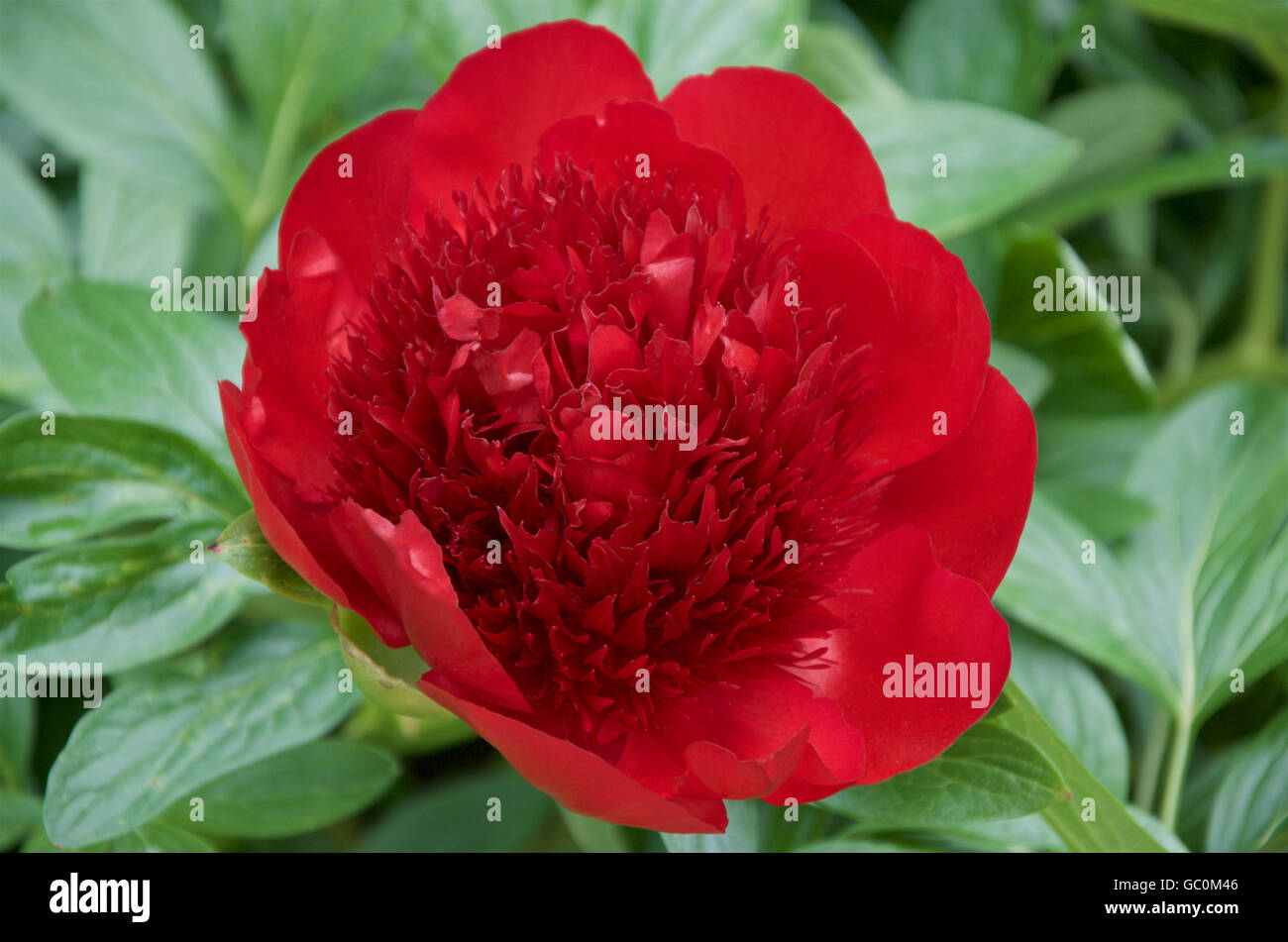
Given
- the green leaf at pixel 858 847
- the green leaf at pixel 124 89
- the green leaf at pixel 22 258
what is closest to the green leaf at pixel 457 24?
the green leaf at pixel 124 89

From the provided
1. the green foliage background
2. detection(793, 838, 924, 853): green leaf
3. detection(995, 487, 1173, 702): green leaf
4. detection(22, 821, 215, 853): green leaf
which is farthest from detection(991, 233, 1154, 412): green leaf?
detection(22, 821, 215, 853): green leaf

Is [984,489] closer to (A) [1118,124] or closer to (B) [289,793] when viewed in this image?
(B) [289,793]

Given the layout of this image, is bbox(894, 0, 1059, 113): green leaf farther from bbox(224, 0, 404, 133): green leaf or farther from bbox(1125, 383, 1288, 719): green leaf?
bbox(224, 0, 404, 133): green leaf

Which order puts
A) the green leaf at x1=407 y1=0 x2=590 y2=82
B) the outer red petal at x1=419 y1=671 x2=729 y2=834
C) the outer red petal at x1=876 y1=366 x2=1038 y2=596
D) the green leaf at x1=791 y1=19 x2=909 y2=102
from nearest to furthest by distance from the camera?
the outer red petal at x1=419 y1=671 x2=729 y2=834 → the outer red petal at x1=876 y1=366 x2=1038 y2=596 → the green leaf at x1=407 y1=0 x2=590 y2=82 → the green leaf at x1=791 y1=19 x2=909 y2=102

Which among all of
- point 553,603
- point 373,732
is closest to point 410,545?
point 553,603

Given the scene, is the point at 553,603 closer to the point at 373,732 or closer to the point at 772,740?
the point at 772,740

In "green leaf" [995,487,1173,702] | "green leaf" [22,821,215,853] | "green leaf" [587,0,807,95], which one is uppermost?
"green leaf" [587,0,807,95]

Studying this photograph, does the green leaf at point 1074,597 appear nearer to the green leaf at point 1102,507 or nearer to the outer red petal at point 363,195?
the green leaf at point 1102,507

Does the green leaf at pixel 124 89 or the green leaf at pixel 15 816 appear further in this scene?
the green leaf at pixel 124 89
